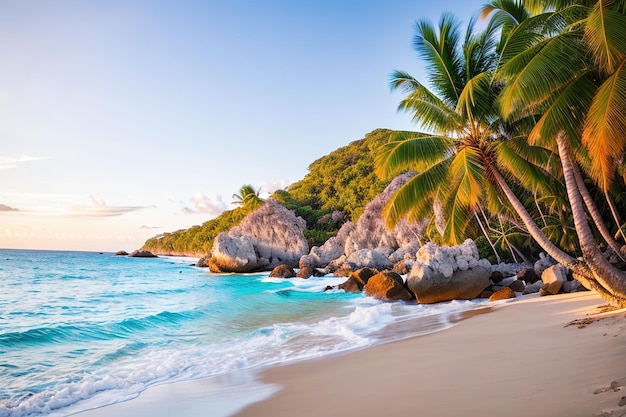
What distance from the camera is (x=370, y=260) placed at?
30.7m

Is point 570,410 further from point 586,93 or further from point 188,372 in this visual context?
point 586,93

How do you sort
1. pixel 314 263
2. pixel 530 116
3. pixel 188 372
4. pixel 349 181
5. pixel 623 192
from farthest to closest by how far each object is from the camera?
pixel 349 181 < pixel 314 263 < pixel 623 192 < pixel 530 116 < pixel 188 372

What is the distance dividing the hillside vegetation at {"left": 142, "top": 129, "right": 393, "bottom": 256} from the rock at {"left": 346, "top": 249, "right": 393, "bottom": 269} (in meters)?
9.94

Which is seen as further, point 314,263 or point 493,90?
point 314,263

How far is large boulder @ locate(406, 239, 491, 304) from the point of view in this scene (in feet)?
53.5

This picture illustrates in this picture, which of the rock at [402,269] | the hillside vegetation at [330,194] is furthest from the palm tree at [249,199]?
the rock at [402,269]

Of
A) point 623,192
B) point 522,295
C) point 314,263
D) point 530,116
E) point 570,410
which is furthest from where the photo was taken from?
point 314,263

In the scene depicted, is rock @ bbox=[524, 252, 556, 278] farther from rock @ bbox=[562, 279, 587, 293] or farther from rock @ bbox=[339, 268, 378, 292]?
rock @ bbox=[339, 268, 378, 292]

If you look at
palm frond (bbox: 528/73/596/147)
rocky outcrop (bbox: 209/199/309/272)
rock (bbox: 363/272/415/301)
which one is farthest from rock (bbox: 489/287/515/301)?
rocky outcrop (bbox: 209/199/309/272)

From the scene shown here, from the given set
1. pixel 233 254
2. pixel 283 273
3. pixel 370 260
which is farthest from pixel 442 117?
pixel 233 254

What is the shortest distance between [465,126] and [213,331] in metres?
10.0

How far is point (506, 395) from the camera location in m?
4.19

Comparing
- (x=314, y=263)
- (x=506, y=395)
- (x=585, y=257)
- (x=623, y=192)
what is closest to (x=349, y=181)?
(x=314, y=263)

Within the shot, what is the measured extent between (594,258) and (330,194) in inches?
2021
